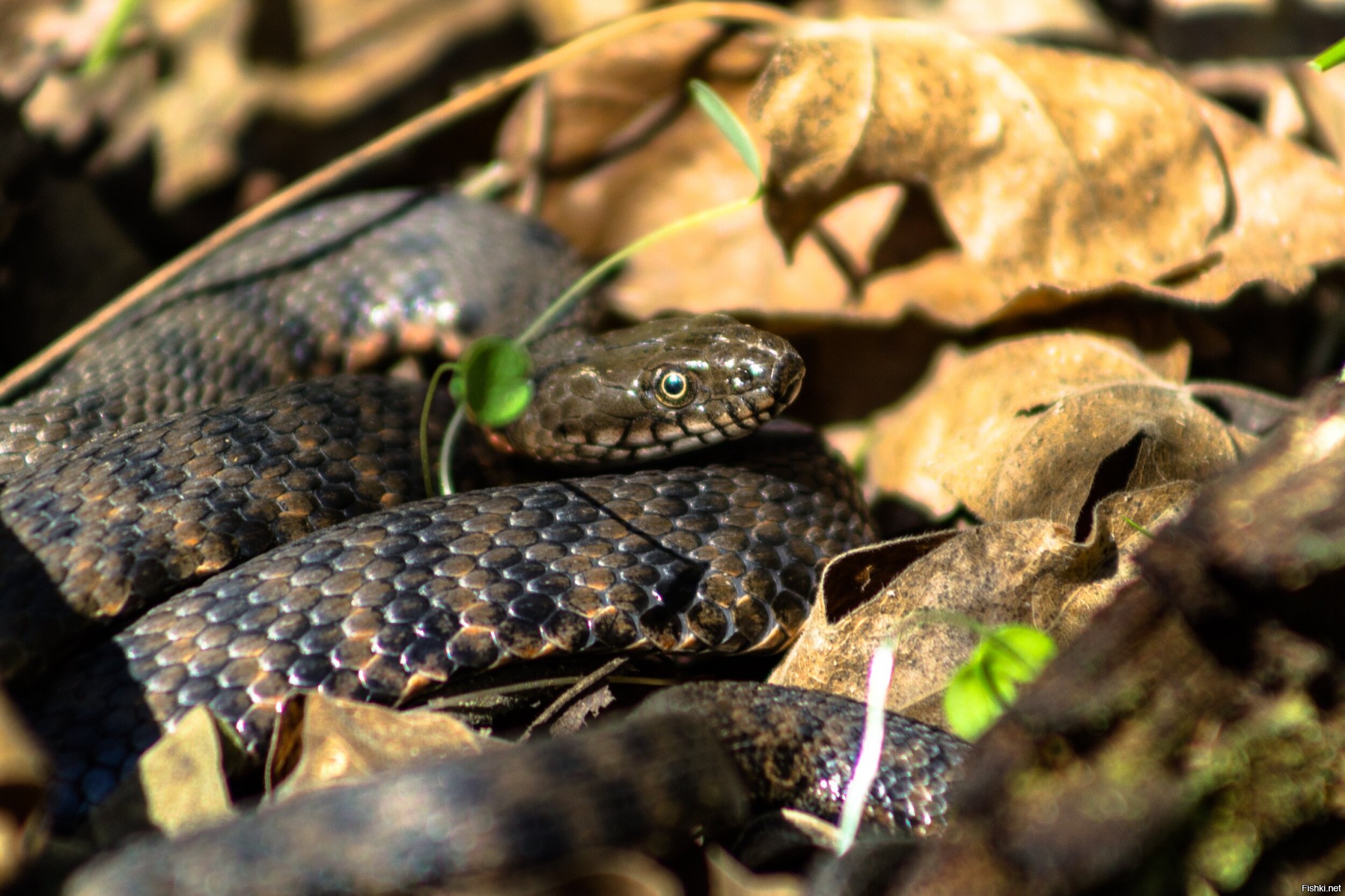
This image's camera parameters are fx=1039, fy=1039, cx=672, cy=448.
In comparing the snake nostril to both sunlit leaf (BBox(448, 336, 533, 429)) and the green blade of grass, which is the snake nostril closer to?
the green blade of grass

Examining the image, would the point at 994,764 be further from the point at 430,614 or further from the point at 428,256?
the point at 428,256

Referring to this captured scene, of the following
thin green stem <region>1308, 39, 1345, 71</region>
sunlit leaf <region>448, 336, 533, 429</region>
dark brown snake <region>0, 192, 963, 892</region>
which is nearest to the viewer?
dark brown snake <region>0, 192, 963, 892</region>

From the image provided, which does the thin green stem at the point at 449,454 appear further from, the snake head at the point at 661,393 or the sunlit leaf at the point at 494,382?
the sunlit leaf at the point at 494,382

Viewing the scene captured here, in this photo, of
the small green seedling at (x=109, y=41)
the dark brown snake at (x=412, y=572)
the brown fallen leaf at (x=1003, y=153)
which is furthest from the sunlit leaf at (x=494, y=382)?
the small green seedling at (x=109, y=41)

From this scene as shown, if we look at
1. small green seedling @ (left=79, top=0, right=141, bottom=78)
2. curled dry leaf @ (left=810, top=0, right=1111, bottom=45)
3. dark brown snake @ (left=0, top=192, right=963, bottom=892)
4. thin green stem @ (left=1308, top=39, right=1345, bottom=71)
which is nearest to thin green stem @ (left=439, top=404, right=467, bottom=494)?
dark brown snake @ (left=0, top=192, right=963, bottom=892)

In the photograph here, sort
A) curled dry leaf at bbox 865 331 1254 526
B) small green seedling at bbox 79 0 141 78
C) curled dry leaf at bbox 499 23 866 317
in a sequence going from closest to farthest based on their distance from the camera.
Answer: curled dry leaf at bbox 865 331 1254 526 < small green seedling at bbox 79 0 141 78 < curled dry leaf at bbox 499 23 866 317
